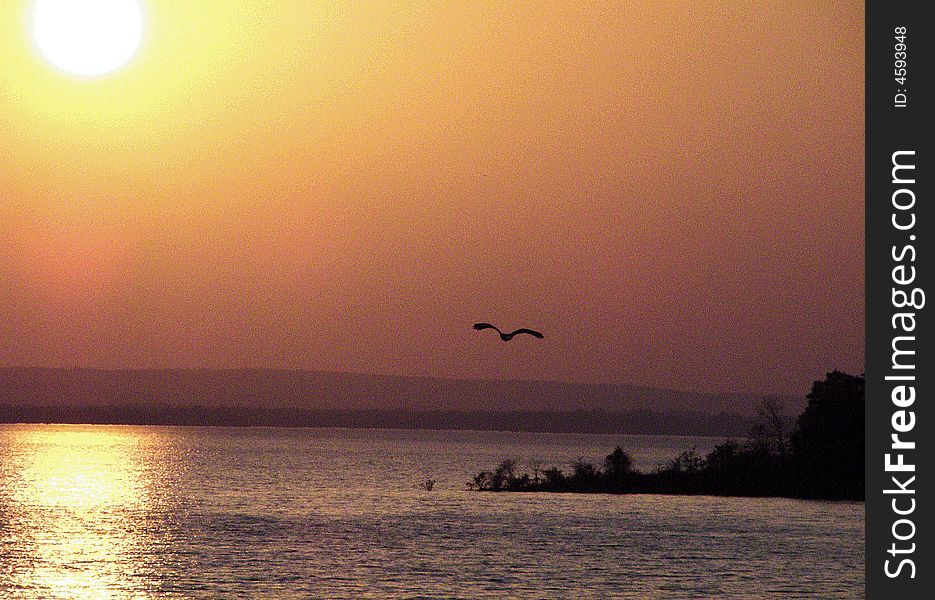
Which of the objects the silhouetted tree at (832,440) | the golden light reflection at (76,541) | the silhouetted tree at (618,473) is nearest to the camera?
the golden light reflection at (76,541)

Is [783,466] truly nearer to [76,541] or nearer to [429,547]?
[429,547]

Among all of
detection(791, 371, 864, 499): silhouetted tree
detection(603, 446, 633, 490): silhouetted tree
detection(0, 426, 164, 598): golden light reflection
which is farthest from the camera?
detection(603, 446, 633, 490): silhouetted tree

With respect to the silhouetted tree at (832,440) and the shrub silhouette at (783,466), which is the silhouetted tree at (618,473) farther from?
the silhouetted tree at (832,440)

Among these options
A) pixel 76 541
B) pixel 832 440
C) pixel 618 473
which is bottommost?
pixel 76 541

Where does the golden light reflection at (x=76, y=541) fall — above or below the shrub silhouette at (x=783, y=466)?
below

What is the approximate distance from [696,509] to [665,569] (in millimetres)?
53820

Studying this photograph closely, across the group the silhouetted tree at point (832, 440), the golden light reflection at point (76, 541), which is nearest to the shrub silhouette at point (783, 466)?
the silhouetted tree at point (832, 440)

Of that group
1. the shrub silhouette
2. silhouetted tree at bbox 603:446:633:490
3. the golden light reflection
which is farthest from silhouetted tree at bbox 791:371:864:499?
the golden light reflection

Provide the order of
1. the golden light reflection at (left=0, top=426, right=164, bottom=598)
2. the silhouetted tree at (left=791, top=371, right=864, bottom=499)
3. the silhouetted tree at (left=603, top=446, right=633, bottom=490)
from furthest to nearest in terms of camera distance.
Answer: the silhouetted tree at (left=603, top=446, right=633, bottom=490) < the silhouetted tree at (left=791, top=371, right=864, bottom=499) < the golden light reflection at (left=0, top=426, right=164, bottom=598)

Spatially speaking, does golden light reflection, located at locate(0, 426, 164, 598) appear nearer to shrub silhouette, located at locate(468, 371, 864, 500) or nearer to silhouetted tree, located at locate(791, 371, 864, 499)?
shrub silhouette, located at locate(468, 371, 864, 500)

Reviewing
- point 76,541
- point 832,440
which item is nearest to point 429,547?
point 76,541

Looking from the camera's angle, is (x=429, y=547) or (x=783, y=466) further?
(x=783, y=466)
